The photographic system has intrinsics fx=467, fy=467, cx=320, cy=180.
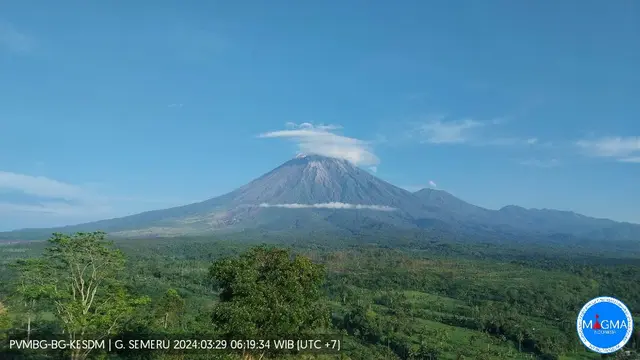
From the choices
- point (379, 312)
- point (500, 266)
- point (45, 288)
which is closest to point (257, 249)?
point (45, 288)

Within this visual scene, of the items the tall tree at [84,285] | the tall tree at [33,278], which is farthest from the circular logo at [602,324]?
the tall tree at [33,278]

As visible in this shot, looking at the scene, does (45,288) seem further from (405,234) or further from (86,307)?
(405,234)

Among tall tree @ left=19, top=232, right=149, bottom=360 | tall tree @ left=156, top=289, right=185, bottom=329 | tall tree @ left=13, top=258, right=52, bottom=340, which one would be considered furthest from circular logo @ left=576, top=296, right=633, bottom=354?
tall tree @ left=156, top=289, right=185, bottom=329

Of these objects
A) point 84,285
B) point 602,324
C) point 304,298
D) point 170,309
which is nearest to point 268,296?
point 304,298

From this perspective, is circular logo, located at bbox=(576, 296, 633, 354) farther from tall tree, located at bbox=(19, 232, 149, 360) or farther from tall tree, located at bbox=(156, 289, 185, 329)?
tall tree, located at bbox=(156, 289, 185, 329)

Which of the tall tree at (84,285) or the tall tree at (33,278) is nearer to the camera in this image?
the tall tree at (33,278)

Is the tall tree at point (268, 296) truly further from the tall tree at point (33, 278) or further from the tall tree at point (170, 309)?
the tall tree at point (170, 309)

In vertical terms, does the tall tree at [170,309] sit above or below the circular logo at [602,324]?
below

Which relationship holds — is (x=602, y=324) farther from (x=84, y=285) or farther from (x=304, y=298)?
(x=84, y=285)
